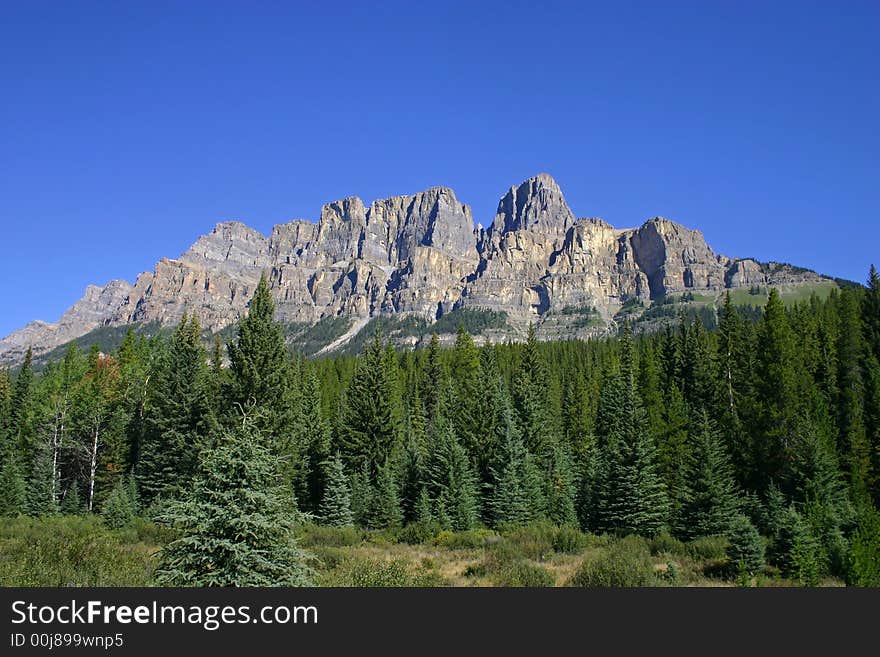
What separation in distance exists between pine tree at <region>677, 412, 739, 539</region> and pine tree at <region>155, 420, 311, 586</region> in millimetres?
23412

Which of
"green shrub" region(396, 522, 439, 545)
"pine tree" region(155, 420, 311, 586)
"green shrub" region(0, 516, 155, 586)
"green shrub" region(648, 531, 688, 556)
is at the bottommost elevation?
"green shrub" region(648, 531, 688, 556)

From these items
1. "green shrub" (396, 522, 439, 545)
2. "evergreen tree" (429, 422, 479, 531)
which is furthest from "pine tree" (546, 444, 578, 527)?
"green shrub" (396, 522, 439, 545)

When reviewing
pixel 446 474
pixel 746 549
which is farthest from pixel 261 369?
pixel 746 549

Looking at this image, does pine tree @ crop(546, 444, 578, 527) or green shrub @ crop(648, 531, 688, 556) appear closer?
green shrub @ crop(648, 531, 688, 556)

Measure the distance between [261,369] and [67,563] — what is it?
17.2 metres

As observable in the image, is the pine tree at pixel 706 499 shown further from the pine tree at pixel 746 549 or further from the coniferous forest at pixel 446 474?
the pine tree at pixel 746 549

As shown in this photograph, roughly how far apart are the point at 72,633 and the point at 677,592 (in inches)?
309

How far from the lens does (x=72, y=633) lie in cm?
670

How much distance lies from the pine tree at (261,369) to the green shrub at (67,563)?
434 inches

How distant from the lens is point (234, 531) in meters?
8.99

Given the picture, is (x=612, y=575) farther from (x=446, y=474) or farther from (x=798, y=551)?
(x=446, y=474)

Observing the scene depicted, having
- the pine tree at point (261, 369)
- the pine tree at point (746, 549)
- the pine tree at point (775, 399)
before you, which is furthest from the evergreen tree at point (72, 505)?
the pine tree at point (775, 399)

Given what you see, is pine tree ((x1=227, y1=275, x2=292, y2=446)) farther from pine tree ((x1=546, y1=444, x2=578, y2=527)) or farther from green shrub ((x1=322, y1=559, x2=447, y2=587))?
green shrub ((x1=322, y1=559, x2=447, y2=587))

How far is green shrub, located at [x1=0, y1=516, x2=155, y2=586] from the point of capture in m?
10.4
